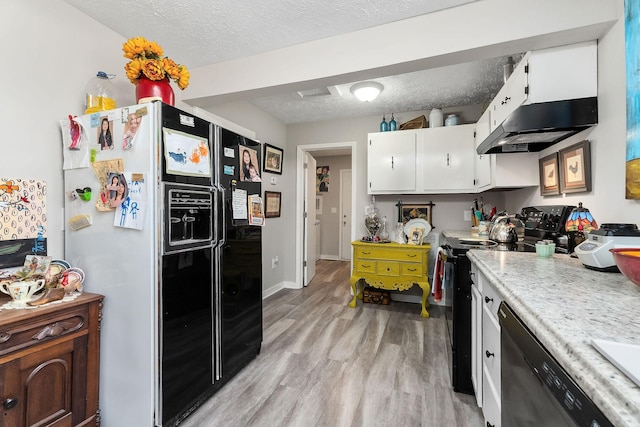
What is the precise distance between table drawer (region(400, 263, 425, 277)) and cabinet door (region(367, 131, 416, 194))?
88 cm

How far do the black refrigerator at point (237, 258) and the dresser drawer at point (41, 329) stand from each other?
2.26ft

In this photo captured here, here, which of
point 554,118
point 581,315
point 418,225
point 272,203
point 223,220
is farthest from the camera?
point 272,203

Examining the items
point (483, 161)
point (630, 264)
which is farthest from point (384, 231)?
point (630, 264)

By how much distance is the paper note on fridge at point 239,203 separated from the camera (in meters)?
1.85

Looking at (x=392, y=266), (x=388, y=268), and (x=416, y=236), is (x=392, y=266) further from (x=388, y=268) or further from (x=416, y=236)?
(x=416, y=236)

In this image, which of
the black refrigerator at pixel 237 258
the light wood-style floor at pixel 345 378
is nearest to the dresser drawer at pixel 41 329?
the black refrigerator at pixel 237 258

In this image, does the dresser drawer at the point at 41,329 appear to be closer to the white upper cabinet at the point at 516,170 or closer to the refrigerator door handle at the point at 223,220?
the refrigerator door handle at the point at 223,220

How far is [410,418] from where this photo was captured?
1535 millimetres

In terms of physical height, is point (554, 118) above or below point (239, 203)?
above

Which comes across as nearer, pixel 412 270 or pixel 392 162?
pixel 412 270

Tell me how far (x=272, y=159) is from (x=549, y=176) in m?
2.91

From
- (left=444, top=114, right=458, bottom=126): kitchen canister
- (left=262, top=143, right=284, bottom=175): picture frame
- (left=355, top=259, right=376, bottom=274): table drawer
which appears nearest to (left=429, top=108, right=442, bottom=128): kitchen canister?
(left=444, top=114, right=458, bottom=126): kitchen canister

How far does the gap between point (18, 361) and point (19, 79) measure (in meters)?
1.42

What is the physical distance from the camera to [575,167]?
1.63 meters
